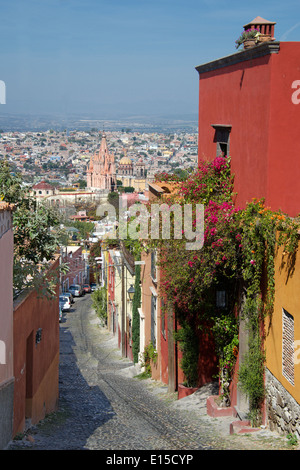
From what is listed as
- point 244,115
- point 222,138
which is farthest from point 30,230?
point 244,115

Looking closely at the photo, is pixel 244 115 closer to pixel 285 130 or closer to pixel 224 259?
pixel 285 130

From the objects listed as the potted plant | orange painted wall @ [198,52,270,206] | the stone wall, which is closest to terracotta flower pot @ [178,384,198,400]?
the stone wall

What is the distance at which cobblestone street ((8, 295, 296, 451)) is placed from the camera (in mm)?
8852

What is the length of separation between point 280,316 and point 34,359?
4.66 metres

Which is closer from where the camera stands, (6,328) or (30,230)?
(6,328)

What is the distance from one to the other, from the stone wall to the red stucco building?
7.81ft

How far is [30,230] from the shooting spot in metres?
10.7

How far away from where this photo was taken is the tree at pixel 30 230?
10.5m

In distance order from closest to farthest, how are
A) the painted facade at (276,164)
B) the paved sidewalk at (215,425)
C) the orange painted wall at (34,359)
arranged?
the painted facade at (276,164), the paved sidewalk at (215,425), the orange painted wall at (34,359)

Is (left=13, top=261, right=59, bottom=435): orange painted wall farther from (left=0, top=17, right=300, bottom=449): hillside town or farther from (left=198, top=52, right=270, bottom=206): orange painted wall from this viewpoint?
(left=198, top=52, right=270, bottom=206): orange painted wall

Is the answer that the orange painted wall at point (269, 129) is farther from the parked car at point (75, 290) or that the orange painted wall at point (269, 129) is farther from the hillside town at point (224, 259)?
the parked car at point (75, 290)

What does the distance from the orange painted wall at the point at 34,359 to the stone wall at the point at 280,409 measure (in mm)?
3592

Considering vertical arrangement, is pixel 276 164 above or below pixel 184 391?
above

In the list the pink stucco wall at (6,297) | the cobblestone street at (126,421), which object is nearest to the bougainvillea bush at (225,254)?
the cobblestone street at (126,421)
